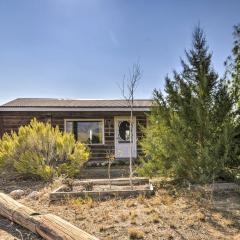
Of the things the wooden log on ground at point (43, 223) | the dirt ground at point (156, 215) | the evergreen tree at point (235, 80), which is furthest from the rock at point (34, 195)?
the evergreen tree at point (235, 80)

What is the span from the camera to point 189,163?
8.08 m

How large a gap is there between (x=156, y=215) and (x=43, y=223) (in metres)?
1.97

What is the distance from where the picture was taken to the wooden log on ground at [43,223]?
4312 millimetres

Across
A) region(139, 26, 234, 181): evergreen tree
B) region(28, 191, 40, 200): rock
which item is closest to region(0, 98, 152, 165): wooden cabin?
region(139, 26, 234, 181): evergreen tree

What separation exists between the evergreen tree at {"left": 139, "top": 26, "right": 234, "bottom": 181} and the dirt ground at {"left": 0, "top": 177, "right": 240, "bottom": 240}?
2.52ft

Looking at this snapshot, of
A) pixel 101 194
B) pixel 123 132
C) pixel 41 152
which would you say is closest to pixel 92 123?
pixel 123 132

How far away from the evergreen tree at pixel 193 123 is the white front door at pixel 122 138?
23.8 feet

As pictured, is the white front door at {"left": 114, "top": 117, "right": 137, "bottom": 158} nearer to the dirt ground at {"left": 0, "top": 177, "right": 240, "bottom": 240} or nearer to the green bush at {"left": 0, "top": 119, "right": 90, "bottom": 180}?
the green bush at {"left": 0, "top": 119, "right": 90, "bottom": 180}

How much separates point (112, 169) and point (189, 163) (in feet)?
19.1

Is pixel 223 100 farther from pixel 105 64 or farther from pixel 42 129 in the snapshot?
pixel 105 64

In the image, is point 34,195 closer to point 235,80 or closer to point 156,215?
point 156,215

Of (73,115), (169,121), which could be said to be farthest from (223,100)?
(73,115)

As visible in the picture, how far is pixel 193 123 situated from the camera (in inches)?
330

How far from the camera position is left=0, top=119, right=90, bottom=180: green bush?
1014 cm
